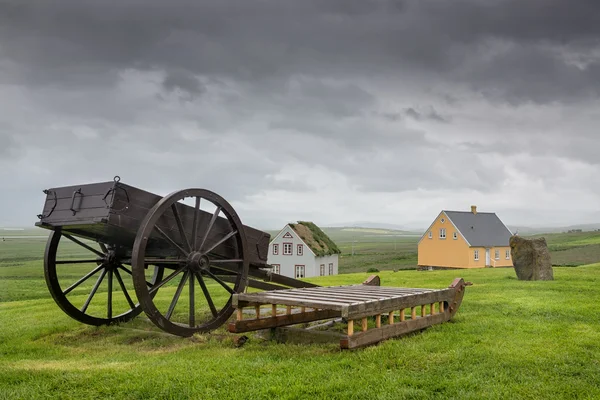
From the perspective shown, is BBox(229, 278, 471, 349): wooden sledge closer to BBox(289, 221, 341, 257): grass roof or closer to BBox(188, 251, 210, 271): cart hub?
BBox(188, 251, 210, 271): cart hub

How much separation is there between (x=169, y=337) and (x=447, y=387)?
202 inches

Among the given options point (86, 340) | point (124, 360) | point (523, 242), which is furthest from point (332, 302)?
point (523, 242)

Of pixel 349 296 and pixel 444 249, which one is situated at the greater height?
pixel 444 249

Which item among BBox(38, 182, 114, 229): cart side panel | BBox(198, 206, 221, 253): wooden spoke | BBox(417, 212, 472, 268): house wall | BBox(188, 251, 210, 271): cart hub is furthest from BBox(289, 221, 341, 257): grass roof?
BBox(38, 182, 114, 229): cart side panel

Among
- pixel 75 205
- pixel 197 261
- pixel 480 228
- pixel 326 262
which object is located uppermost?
pixel 480 228

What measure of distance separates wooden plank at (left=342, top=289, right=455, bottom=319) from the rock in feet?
34.3

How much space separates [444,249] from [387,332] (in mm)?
36681

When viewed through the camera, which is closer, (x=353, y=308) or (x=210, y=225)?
(x=353, y=308)

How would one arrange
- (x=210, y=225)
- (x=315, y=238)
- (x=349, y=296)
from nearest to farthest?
(x=349, y=296), (x=210, y=225), (x=315, y=238)

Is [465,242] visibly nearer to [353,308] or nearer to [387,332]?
[387,332]

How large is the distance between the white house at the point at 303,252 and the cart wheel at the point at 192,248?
29.2m

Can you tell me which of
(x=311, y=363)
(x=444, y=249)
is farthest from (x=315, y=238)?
(x=311, y=363)

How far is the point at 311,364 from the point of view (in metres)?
6.28

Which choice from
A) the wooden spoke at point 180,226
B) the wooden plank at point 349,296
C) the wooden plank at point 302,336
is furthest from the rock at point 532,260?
the wooden spoke at point 180,226
